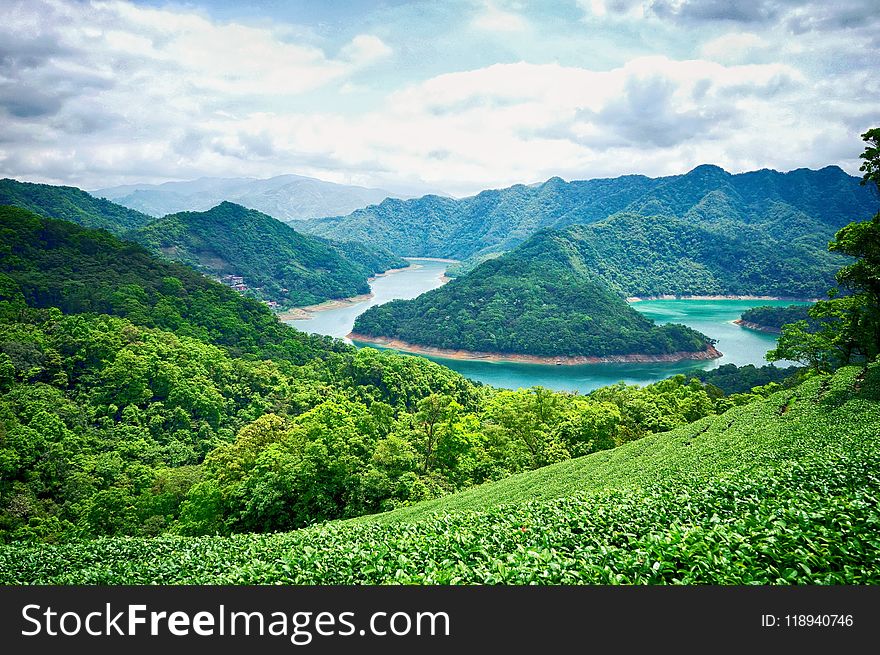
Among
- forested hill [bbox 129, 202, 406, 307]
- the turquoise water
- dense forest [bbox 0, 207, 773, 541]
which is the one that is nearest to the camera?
dense forest [bbox 0, 207, 773, 541]

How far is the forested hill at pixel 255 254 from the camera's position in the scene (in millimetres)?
130062

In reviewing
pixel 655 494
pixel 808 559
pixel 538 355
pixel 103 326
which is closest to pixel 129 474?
pixel 103 326

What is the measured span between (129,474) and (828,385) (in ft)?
112

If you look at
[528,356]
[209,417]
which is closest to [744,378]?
[528,356]

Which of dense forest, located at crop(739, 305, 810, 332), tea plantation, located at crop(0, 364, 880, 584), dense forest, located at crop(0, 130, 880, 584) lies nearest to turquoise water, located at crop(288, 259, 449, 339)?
Result: dense forest, located at crop(0, 130, 880, 584)

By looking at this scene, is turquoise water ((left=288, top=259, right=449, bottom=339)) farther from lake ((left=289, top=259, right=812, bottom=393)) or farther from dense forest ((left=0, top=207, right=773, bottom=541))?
dense forest ((left=0, top=207, right=773, bottom=541))

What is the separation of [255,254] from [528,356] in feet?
290

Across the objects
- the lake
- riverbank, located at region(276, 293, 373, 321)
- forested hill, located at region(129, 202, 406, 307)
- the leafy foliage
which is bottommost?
the leafy foliage

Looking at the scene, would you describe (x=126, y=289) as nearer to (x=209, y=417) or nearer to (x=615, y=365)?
(x=209, y=417)

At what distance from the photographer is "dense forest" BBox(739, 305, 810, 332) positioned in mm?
105938

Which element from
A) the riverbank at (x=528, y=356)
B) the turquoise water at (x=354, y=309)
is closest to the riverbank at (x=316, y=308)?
the turquoise water at (x=354, y=309)

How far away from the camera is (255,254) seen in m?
147

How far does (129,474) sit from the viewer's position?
1144 inches

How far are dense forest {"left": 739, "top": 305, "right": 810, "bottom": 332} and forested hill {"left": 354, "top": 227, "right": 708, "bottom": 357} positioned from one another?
75.3 feet
